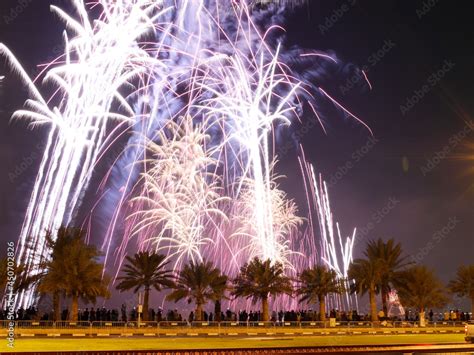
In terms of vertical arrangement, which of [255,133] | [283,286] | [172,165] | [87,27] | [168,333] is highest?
[87,27]

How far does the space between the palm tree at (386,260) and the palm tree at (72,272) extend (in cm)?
2208

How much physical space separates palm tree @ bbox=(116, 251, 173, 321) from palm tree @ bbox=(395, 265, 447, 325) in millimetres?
19926

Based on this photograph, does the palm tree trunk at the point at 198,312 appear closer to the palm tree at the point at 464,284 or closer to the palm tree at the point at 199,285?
the palm tree at the point at 199,285

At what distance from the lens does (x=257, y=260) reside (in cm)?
4750

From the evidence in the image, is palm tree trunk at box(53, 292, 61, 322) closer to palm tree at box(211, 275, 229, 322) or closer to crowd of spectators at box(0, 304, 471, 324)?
crowd of spectators at box(0, 304, 471, 324)

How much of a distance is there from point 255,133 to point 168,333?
17.7 meters

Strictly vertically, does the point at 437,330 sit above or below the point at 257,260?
below

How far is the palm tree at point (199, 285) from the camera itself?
45.2m

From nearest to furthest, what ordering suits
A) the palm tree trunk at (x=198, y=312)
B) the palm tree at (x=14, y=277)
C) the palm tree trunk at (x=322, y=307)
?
the palm tree at (x=14, y=277) < the palm tree trunk at (x=198, y=312) < the palm tree trunk at (x=322, y=307)

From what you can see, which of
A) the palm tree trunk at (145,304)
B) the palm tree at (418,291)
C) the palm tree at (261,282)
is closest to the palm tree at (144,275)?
the palm tree trunk at (145,304)

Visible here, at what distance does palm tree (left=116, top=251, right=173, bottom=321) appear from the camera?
4406cm

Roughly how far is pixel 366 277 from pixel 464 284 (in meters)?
12.4

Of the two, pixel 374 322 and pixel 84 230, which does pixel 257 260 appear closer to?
pixel 374 322

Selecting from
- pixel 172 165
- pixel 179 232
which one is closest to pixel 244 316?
pixel 179 232
